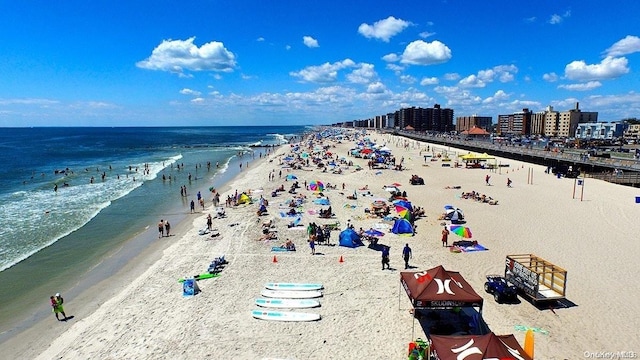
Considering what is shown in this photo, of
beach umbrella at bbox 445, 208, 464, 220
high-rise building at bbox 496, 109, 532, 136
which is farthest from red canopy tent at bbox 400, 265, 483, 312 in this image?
high-rise building at bbox 496, 109, 532, 136

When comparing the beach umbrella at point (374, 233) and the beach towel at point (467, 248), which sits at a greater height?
the beach umbrella at point (374, 233)

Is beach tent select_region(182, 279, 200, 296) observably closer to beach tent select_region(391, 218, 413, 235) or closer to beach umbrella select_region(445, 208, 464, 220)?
beach tent select_region(391, 218, 413, 235)

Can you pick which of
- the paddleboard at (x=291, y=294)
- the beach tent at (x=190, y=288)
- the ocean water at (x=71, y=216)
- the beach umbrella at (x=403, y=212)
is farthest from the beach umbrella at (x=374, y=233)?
the ocean water at (x=71, y=216)

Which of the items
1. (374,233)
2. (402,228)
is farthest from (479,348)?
(402,228)

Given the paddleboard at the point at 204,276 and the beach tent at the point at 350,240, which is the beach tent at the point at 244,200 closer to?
the beach tent at the point at 350,240

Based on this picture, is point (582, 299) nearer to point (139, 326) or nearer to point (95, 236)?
point (139, 326)

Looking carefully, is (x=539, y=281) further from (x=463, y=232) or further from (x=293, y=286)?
(x=293, y=286)
